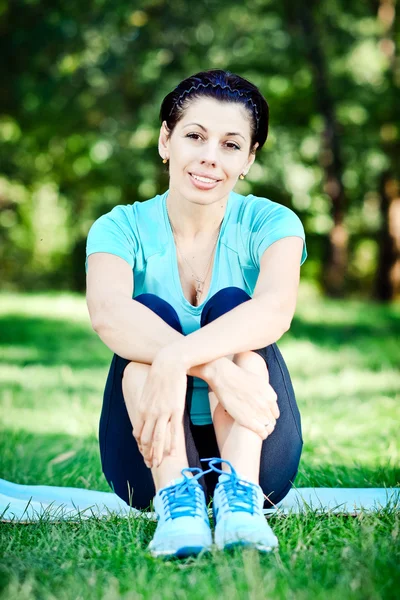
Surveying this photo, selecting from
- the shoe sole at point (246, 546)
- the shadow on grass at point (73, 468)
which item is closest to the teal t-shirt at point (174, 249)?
the shoe sole at point (246, 546)

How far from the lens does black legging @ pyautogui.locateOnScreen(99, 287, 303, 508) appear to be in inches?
88.3

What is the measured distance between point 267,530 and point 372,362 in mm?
4280

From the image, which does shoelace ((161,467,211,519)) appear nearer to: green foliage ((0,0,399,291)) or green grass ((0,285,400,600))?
green grass ((0,285,400,600))

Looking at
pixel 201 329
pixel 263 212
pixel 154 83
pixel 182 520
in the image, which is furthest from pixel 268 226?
pixel 154 83

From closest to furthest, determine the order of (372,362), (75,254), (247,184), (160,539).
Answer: (160,539) < (372,362) < (247,184) < (75,254)

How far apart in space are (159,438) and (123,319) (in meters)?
0.37

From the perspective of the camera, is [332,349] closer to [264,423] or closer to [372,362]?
[372,362]

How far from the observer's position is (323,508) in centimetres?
229

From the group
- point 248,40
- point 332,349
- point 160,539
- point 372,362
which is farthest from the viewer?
point 248,40

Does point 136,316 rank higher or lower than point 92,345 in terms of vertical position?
higher

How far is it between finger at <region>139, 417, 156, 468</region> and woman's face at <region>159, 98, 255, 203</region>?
2.60 ft

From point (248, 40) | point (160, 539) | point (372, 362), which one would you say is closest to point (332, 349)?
point (372, 362)

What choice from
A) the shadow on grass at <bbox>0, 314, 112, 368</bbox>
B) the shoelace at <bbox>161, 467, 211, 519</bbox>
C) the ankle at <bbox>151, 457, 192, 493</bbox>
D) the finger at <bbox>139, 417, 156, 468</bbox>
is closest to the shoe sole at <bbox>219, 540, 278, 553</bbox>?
the shoelace at <bbox>161, 467, 211, 519</bbox>

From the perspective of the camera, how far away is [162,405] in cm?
204
